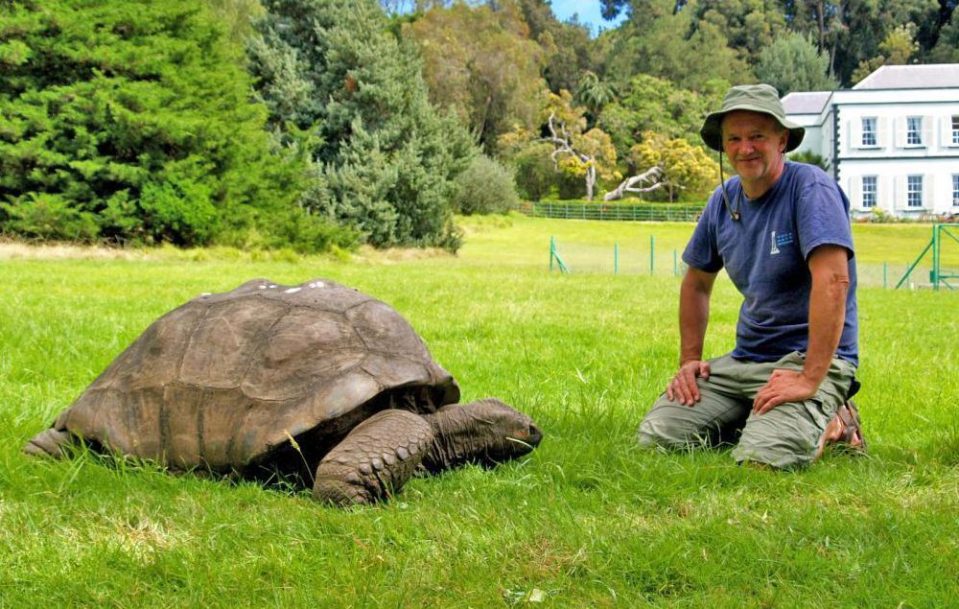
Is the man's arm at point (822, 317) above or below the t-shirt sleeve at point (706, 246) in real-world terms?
below

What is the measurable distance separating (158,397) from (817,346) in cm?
301

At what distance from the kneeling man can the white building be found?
53.6m

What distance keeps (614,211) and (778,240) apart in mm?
56247

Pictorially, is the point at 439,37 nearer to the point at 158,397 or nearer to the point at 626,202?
the point at 626,202

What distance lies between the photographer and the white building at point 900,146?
178 ft

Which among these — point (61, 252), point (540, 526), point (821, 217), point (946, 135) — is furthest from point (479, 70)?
point (540, 526)

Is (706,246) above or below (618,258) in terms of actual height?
above

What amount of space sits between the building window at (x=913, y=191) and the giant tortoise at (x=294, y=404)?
186 ft

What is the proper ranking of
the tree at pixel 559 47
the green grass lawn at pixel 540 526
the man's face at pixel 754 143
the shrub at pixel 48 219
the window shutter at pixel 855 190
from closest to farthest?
1. the green grass lawn at pixel 540 526
2. the man's face at pixel 754 143
3. the shrub at pixel 48 219
4. the window shutter at pixel 855 190
5. the tree at pixel 559 47

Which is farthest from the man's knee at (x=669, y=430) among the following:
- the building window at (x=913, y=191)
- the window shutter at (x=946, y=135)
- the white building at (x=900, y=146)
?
the window shutter at (x=946, y=135)

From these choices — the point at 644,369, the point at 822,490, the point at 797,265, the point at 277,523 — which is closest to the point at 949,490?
the point at 822,490

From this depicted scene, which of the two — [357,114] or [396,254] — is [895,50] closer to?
[357,114]

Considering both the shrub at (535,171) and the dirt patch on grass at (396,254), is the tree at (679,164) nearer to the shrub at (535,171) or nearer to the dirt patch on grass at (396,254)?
the shrub at (535,171)

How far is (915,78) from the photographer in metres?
56.1
